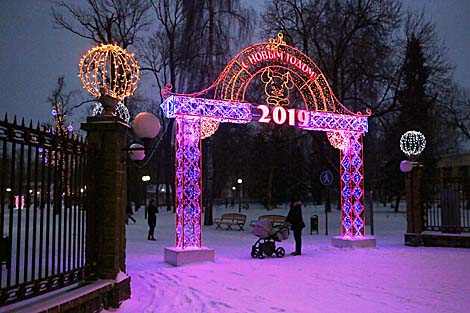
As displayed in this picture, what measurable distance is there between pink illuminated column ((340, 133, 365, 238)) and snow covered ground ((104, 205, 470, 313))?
101cm

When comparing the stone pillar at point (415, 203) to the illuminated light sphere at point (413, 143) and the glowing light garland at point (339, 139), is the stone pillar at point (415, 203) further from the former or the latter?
the glowing light garland at point (339, 139)

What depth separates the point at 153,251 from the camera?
15445mm

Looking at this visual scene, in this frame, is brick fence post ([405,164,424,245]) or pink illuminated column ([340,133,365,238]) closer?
pink illuminated column ([340,133,365,238])

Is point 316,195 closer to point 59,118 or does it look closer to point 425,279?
point 59,118

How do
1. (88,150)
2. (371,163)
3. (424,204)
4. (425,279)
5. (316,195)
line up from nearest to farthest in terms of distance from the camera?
(88,150) < (425,279) < (424,204) < (371,163) < (316,195)

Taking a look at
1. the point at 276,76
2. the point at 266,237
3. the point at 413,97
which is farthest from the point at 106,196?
the point at 413,97

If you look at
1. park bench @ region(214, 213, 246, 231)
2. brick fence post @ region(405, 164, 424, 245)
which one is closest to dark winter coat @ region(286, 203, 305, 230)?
brick fence post @ region(405, 164, 424, 245)

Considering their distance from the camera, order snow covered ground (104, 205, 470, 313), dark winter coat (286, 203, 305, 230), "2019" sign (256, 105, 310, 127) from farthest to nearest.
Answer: dark winter coat (286, 203, 305, 230) < "2019" sign (256, 105, 310, 127) < snow covered ground (104, 205, 470, 313)

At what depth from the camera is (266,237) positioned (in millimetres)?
13898

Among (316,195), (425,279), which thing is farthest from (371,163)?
(316,195)

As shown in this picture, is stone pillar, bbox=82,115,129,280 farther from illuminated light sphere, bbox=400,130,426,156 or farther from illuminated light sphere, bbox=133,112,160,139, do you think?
illuminated light sphere, bbox=400,130,426,156

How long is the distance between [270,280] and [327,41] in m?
17.5

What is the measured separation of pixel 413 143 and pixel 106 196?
13.1m

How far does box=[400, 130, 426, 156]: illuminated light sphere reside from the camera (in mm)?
17219
